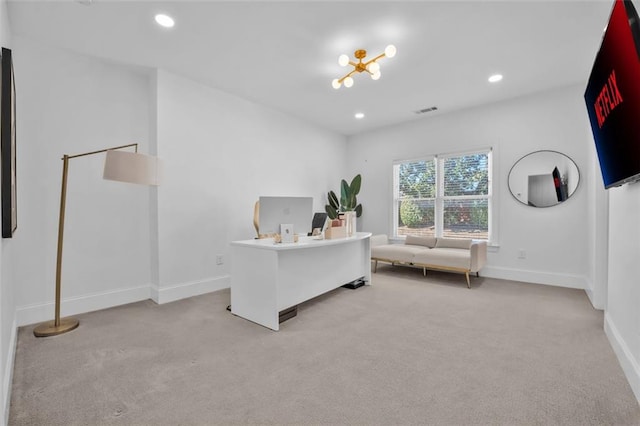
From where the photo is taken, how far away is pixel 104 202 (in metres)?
3.19

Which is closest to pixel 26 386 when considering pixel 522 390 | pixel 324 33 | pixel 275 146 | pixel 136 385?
pixel 136 385

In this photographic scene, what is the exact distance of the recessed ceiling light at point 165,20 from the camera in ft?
7.98

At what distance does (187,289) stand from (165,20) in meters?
2.89

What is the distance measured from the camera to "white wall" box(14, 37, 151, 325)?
2.74 meters

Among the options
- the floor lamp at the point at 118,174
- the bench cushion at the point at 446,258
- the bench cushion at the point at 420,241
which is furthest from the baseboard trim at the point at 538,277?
the floor lamp at the point at 118,174

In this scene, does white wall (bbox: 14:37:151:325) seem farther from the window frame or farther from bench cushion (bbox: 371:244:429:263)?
the window frame

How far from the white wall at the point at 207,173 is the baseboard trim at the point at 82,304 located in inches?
11.4

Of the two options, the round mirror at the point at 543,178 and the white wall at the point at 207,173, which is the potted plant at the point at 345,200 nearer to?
the white wall at the point at 207,173

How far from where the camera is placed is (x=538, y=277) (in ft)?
13.5

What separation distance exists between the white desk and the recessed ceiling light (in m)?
2.09

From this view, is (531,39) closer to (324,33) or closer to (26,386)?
(324,33)

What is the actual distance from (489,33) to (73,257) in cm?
477

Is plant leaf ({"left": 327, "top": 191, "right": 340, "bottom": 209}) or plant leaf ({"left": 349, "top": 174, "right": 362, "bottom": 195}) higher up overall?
plant leaf ({"left": 349, "top": 174, "right": 362, "bottom": 195})

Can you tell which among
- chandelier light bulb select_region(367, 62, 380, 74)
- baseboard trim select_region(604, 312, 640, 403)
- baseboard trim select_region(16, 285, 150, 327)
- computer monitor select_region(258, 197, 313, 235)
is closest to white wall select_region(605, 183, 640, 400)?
baseboard trim select_region(604, 312, 640, 403)
